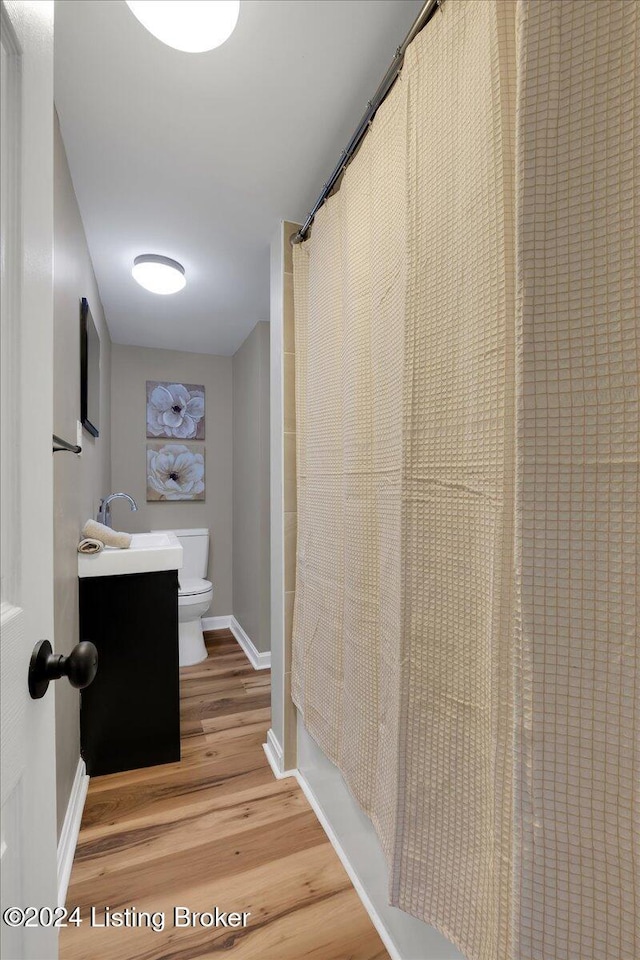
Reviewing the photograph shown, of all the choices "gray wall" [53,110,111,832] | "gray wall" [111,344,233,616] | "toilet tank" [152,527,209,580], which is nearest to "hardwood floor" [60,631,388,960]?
"gray wall" [53,110,111,832]

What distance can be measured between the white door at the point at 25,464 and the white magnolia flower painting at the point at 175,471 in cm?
298

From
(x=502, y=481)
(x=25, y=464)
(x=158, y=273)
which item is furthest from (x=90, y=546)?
(x=502, y=481)

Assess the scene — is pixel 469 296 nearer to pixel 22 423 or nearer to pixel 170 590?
pixel 22 423

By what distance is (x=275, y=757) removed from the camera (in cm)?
187

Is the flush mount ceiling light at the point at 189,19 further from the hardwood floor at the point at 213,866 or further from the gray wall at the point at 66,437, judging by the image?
the hardwood floor at the point at 213,866

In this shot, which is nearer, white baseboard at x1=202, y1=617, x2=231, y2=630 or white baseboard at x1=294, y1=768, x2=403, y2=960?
white baseboard at x1=294, y1=768, x2=403, y2=960

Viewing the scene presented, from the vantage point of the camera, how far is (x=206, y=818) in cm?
159

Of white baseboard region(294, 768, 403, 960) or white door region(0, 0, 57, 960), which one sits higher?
white door region(0, 0, 57, 960)

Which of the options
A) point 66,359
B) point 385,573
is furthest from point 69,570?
point 385,573

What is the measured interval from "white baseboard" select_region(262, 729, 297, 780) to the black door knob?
153cm

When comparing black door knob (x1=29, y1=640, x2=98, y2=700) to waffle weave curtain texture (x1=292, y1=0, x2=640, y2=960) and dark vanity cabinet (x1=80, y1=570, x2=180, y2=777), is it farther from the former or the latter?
dark vanity cabinet (x1=80, y1=570, x2=180, y2=777)

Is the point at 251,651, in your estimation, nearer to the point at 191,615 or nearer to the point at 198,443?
the point at 191,615

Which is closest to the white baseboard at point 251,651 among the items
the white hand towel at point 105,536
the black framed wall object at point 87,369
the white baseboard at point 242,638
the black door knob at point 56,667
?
the white baseboard at point 242,638

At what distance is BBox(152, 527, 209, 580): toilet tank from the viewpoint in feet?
11.0
